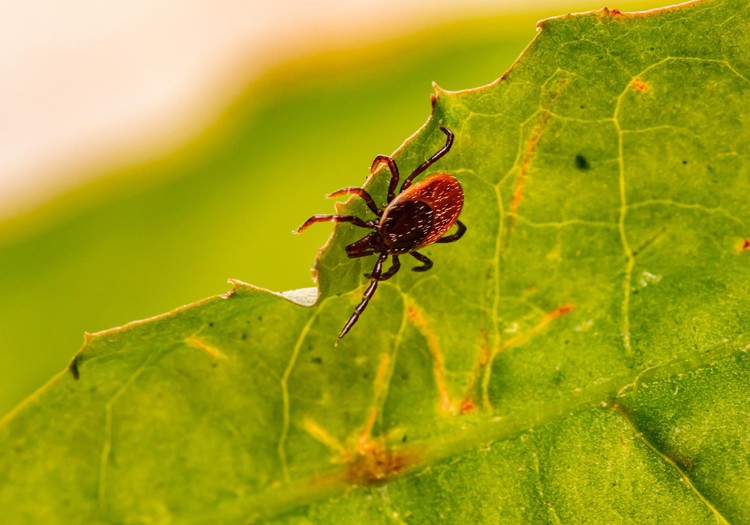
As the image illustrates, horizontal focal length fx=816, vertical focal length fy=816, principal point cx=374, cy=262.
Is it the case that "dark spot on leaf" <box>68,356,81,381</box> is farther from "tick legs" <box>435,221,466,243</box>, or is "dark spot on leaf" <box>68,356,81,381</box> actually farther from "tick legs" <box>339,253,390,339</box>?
"tick legs" <box>435,221,466,243</box>

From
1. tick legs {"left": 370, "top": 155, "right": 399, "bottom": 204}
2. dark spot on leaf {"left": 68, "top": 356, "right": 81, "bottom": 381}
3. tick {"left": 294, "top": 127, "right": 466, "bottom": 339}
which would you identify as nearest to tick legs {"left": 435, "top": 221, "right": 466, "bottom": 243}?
tick {"left": 294, "top": 127, "right": 466, "bottom": 339}

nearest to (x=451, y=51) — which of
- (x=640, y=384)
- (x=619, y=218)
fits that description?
(x=619, y=218)

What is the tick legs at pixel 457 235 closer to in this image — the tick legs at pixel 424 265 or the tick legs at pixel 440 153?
the tick legs at pixel 424 265

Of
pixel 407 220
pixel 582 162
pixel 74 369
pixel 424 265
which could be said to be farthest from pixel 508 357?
pixel 74 369

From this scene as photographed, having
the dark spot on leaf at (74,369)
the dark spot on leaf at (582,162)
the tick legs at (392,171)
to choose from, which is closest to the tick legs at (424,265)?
the tick legs at (392,171)

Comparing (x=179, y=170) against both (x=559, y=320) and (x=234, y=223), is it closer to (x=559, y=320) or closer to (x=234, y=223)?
(x=234, y=223)

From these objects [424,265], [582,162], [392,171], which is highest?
[392,171]

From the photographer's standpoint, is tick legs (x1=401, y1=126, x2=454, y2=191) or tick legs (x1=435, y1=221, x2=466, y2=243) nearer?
tick legs (x1=401, y1=126, x2=454, y2=191)

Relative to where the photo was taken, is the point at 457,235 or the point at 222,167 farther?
the point at 222,167

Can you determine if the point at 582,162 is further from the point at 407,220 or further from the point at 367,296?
the point at 407,220
